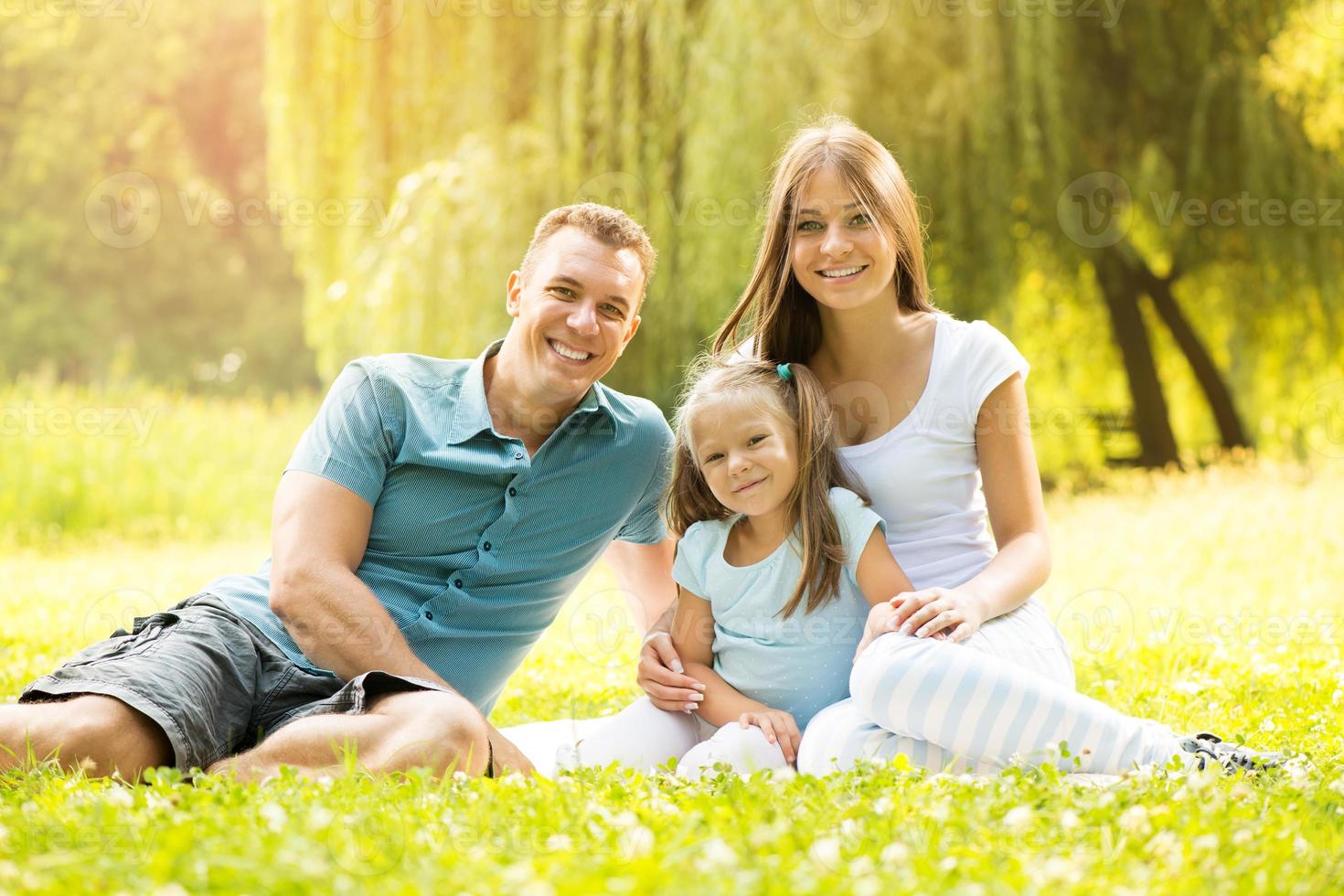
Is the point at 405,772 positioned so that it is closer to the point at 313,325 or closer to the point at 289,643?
the point at 289,643

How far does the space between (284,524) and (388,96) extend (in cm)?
683

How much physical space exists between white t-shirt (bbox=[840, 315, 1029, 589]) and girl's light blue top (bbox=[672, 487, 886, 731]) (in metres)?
0.11

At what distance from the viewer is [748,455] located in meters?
3.10

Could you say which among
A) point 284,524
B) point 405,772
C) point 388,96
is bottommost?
point 405,772

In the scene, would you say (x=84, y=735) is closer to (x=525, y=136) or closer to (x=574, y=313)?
(x=574, y=313)

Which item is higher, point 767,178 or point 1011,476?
point 767,178

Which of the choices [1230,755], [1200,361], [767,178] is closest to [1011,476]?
[1230,755]

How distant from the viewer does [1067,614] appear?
6.21m

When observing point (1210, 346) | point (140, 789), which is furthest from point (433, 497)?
point (1210, 346)

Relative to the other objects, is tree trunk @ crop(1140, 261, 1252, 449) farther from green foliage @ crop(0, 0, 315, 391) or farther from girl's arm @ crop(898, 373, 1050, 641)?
green foliage @ crop(0, 0, 315, 391)

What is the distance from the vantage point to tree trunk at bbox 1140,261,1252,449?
11203 mm

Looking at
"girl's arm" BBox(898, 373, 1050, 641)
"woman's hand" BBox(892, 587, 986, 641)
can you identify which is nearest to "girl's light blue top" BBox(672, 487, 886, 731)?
"woman's hand" BBox(892, 587, 986, 641)

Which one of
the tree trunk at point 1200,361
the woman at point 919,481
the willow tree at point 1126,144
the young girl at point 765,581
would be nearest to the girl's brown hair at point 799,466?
the young girl at point 765,581

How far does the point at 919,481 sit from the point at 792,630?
509mm
